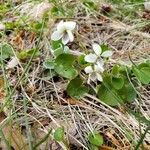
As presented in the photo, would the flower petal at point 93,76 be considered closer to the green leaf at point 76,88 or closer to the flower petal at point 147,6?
the green leaf at point 76,88

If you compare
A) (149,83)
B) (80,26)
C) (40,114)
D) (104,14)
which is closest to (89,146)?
(40,114)

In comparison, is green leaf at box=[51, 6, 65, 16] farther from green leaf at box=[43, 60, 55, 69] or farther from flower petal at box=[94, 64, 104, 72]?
flower petal at box=[94, 64, 104, 72]

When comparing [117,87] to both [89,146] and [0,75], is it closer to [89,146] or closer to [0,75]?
[89,146]

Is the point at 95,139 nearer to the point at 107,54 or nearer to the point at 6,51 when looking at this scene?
the point at 107,54

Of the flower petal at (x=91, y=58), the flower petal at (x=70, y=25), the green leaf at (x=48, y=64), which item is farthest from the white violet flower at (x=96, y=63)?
→ the green leaf at (x=48, y=64)

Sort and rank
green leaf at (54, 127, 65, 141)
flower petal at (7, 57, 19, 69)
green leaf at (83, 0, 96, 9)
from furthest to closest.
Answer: green leaf at (83, 0, 96, 9) < flower petal at (7, 57, 19, 69) < green leaf at (54, 127, 65, 141)

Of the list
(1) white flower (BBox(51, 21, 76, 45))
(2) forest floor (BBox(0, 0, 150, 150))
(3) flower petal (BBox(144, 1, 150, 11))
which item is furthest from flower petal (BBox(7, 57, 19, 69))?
(3) flower petal (BBox(144, 1, 150, 11))
